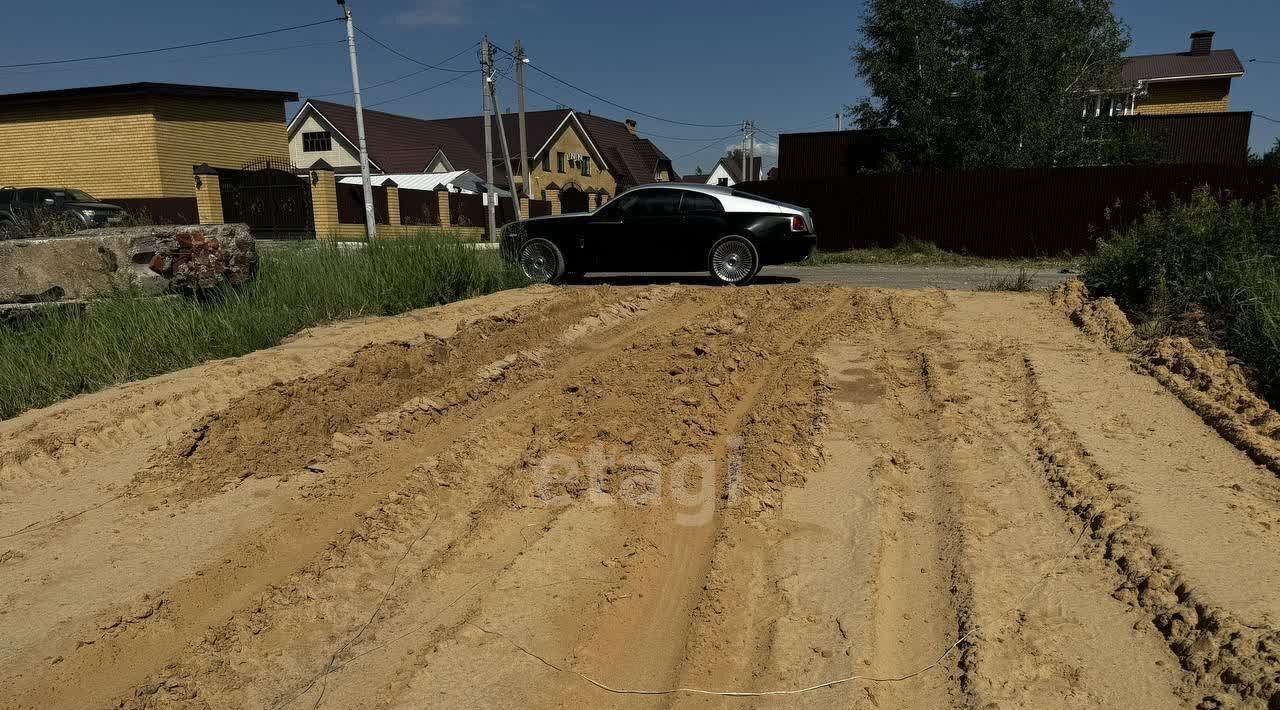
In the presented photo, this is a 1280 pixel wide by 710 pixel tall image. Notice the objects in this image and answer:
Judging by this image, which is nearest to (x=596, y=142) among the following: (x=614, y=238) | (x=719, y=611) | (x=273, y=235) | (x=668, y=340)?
(x=273, y=235)

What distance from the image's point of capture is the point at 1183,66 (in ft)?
120

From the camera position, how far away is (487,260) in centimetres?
1085

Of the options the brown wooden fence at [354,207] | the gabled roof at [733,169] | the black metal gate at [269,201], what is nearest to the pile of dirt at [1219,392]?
the black metal gate at [269,201]

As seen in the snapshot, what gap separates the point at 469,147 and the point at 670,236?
4047 centimetres

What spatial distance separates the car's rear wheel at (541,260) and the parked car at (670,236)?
15 mm

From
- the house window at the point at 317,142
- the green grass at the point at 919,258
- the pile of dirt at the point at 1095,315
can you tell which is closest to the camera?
the pile of dirt at the point at 1095,315

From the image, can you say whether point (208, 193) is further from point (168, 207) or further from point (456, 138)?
point (456, 138)

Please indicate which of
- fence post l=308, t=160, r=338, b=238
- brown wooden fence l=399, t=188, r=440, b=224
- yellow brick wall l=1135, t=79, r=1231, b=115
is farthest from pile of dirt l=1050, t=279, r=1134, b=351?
yellow brick wall l=1135, t=79, r=1231, b=115

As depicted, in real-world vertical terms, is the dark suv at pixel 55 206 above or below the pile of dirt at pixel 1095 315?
above

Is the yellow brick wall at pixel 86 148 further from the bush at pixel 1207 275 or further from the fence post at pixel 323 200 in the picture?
the bush at pixel 1207 275

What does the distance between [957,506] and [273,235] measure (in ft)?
83.3

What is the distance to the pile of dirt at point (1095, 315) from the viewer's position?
23.0 ft

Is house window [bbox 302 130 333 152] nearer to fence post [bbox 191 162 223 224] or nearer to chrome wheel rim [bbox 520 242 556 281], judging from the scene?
fence post [bbox 191 162 223 224]

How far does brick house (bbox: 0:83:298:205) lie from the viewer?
27281 mm
